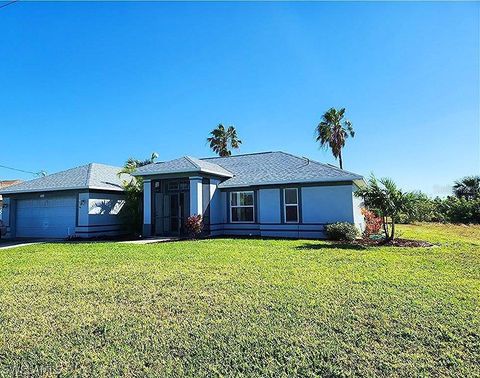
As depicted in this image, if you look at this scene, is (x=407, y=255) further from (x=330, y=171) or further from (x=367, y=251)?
(x=330, y=171)

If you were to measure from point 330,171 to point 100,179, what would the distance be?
46.2 feet

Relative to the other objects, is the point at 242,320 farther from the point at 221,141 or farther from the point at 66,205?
the point at 221,141

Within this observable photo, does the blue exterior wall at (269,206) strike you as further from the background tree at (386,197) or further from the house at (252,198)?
the background tree at (386,197)

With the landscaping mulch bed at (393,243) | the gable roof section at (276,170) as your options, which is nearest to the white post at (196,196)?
the gable roof section at (276,170)

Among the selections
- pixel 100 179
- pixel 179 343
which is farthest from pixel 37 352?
pixel 100 179

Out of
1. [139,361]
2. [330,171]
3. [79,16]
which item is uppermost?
[79,16]

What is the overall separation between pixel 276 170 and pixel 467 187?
30.2 meters

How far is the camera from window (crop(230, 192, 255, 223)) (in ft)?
61.7

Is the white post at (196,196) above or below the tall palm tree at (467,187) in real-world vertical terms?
below

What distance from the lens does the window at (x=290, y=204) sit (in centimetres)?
1755

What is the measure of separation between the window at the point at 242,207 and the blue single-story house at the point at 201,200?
6 centimetres

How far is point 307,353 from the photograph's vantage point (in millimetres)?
3928

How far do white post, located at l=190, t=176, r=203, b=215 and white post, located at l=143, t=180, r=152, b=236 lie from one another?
106 inches

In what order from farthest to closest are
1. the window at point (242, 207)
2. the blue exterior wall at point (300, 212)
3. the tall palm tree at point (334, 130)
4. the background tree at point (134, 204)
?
the tall palm tree at point (334, 130), the background tree at point (134, 204), the window at point (242, 207), the blue exterior wall at point (300, 212)
